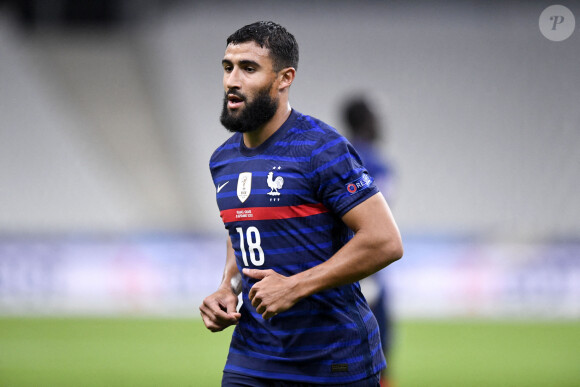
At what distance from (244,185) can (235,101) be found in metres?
0.32

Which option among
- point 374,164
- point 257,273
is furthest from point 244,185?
point 374,164

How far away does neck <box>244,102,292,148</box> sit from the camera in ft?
10.5

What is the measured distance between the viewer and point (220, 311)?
318 cm

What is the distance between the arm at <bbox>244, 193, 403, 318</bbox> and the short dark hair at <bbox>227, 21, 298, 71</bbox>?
0.68 metres

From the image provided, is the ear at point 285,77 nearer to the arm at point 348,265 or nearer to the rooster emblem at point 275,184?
the rooster emblem at point 275,184

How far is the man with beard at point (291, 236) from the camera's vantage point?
2.90 meters

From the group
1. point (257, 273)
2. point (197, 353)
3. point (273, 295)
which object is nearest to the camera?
point (273, 295)

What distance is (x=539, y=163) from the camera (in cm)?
1914


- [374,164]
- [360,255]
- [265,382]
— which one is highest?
[374,164]

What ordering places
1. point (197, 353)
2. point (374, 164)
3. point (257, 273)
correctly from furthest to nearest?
point (197, 353) → point (374, 164) → point (257, 273)

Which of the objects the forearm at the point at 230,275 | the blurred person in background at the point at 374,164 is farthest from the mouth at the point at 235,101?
the blurred person in background at the point at 374,164

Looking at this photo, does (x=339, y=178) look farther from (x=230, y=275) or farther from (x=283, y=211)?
(x=230, y=275)

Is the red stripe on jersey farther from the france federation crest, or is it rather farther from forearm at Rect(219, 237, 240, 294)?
forearm at Rect(219, 237, 240, 294)

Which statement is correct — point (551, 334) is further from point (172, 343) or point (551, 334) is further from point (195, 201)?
point (195, 201)
